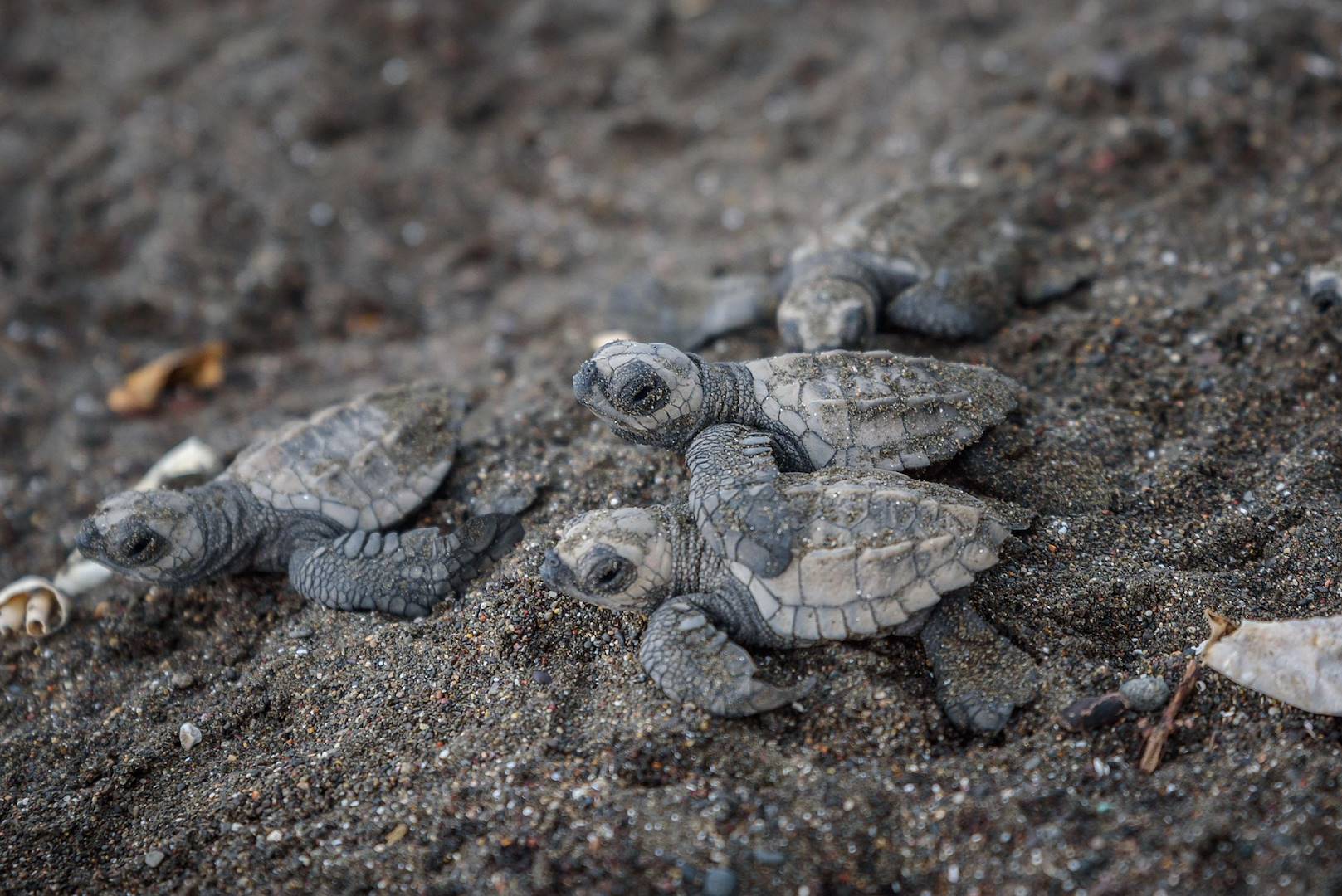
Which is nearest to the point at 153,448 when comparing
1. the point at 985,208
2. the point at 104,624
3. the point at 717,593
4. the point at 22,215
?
the point at 104,624

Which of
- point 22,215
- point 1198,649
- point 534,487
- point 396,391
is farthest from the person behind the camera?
point 22,215

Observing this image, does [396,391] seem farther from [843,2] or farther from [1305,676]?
[843,2]

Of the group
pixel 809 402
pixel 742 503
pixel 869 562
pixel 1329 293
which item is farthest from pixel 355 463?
pixel 1329 293

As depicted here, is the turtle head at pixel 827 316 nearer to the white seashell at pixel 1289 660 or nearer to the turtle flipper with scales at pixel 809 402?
the turtle flipper with scales at pixel 809 402

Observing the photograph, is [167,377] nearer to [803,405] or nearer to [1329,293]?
[803,405]

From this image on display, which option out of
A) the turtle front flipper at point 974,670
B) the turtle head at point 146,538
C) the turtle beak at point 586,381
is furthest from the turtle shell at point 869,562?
the turtle head at point 146,538

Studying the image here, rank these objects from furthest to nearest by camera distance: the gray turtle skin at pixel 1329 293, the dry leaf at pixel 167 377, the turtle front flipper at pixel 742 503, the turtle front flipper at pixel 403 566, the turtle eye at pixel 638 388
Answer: the dry leaf at pixel 167 377
the gray turtle skin at pixel 1329 293
the turtle front flipper at pixel 403 566
the turtle eye at pixel 638 388
the turtle front flipper at pixel 742 503
